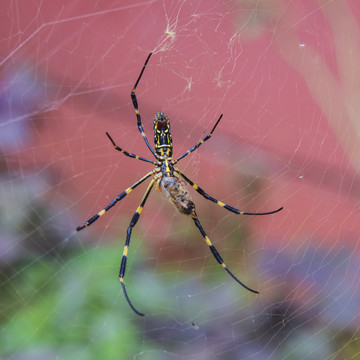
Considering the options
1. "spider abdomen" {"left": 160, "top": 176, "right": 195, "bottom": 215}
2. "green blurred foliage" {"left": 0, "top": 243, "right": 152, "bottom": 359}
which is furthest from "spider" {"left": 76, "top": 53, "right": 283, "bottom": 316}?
"green blurred foliage" {"left": 0, "top": 243, "right": 152, "bottom": 359}

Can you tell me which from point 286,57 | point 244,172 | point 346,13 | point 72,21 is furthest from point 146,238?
point 346,13

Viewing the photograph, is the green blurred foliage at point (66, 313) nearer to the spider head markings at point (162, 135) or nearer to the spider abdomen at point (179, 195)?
the spider abdomen at point (179, 195)

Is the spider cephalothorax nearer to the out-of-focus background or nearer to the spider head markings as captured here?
the spider head markings

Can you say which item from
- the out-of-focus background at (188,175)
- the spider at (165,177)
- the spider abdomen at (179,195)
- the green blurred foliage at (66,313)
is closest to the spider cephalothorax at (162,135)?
the spider at (165,177)

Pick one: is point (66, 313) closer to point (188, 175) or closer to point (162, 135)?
point (162, 135)

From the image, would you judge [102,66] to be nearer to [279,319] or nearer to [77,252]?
[77,252]
